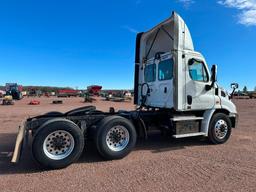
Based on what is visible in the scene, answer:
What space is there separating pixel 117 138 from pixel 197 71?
10.4ft

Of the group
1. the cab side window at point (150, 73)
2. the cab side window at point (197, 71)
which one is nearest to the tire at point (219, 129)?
the cab side window at point (197, 71)

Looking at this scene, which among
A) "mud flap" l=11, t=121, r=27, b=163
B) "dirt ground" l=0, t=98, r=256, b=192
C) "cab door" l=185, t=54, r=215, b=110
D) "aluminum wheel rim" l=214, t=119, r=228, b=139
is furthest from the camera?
"aluminum wheel rim" l=214, t=119, r=228, b=139

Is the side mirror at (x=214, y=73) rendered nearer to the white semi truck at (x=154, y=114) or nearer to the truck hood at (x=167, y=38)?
the white semi truck at (x=154, y=114)

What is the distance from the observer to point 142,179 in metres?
4.46

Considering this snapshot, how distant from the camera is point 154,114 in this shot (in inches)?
277

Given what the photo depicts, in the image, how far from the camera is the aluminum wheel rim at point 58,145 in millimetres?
5152

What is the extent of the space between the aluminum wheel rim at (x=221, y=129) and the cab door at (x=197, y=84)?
593 mm

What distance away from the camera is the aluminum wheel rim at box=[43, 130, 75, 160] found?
515 cm

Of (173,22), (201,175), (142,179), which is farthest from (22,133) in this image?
(173,22)

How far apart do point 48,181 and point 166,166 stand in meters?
2.45

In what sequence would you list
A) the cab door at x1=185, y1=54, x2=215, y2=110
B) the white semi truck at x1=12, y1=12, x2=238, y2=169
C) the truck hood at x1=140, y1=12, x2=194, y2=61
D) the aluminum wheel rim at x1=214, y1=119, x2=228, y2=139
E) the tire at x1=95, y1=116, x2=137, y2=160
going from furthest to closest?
1. the aluminum wheel rim at x1=214, y1=119, x2=228, y2=139
2. the cab door at x1=185, y1=54, x2=215, y2=110
3. the truck hood at x1=140, y1=12, x2=194, y2=61
4. the tire at x1=95, y1=116, x2=137, y2=160
5. the white semi truck at x1=12, y1=12, x2=238, y2=169

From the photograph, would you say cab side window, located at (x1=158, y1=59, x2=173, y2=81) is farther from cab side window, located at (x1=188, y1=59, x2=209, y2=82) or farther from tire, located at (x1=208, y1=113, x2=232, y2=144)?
tire, located at (x1=208, y1=113, x2=232, y2=144)

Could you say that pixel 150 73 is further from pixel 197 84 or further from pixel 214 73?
pixel 214 73

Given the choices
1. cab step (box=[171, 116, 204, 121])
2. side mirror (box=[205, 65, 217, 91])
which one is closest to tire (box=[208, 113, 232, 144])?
cab step (box=[171, 116, 204, 121])
